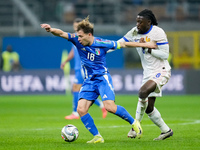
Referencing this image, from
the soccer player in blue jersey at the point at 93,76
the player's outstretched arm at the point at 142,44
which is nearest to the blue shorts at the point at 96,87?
the soccer player in blue jersey at the point at 93,76

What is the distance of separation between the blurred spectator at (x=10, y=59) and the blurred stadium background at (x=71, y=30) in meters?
0.51

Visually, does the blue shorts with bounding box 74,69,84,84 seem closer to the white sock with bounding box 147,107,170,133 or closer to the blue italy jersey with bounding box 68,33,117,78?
the white sock with bounding box 147,107,170,133

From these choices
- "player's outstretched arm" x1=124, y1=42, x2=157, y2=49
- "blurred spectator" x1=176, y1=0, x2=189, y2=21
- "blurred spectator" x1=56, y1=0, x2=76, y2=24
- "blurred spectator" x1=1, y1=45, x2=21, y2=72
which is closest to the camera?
"player's outstretched arm" x1=124, y1=42, x2=157, y2=49

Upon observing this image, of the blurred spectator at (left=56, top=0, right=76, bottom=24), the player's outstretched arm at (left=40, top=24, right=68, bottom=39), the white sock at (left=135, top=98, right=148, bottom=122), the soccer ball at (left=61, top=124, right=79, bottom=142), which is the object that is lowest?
the soccer ball at (left=61, top=124, right=79, bottom=142)

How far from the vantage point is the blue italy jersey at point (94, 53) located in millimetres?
7953

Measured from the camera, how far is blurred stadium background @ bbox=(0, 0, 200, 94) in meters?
23.7

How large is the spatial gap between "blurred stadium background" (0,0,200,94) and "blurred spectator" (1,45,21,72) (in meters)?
0.51

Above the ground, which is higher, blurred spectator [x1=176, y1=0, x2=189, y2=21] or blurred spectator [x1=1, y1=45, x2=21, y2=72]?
blurred spectator [x1=176, y1=0, x2=189, y2=21]

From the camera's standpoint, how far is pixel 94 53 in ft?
26.2

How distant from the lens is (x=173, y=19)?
2823 centimetres

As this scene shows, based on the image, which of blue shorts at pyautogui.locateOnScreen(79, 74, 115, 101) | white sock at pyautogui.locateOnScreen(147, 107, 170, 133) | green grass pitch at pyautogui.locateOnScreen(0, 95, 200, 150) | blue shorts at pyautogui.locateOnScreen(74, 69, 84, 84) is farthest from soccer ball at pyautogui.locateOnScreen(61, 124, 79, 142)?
blue shorts at pyautogui.locateOnScreen(74, 69, 84, 84)

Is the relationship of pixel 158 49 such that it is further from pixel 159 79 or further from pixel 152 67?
pixel 159 79

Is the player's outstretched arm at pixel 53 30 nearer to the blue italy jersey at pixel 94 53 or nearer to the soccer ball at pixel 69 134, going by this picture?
the blue italy jersey at pixel 94 53

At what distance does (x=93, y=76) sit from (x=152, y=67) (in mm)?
1139
